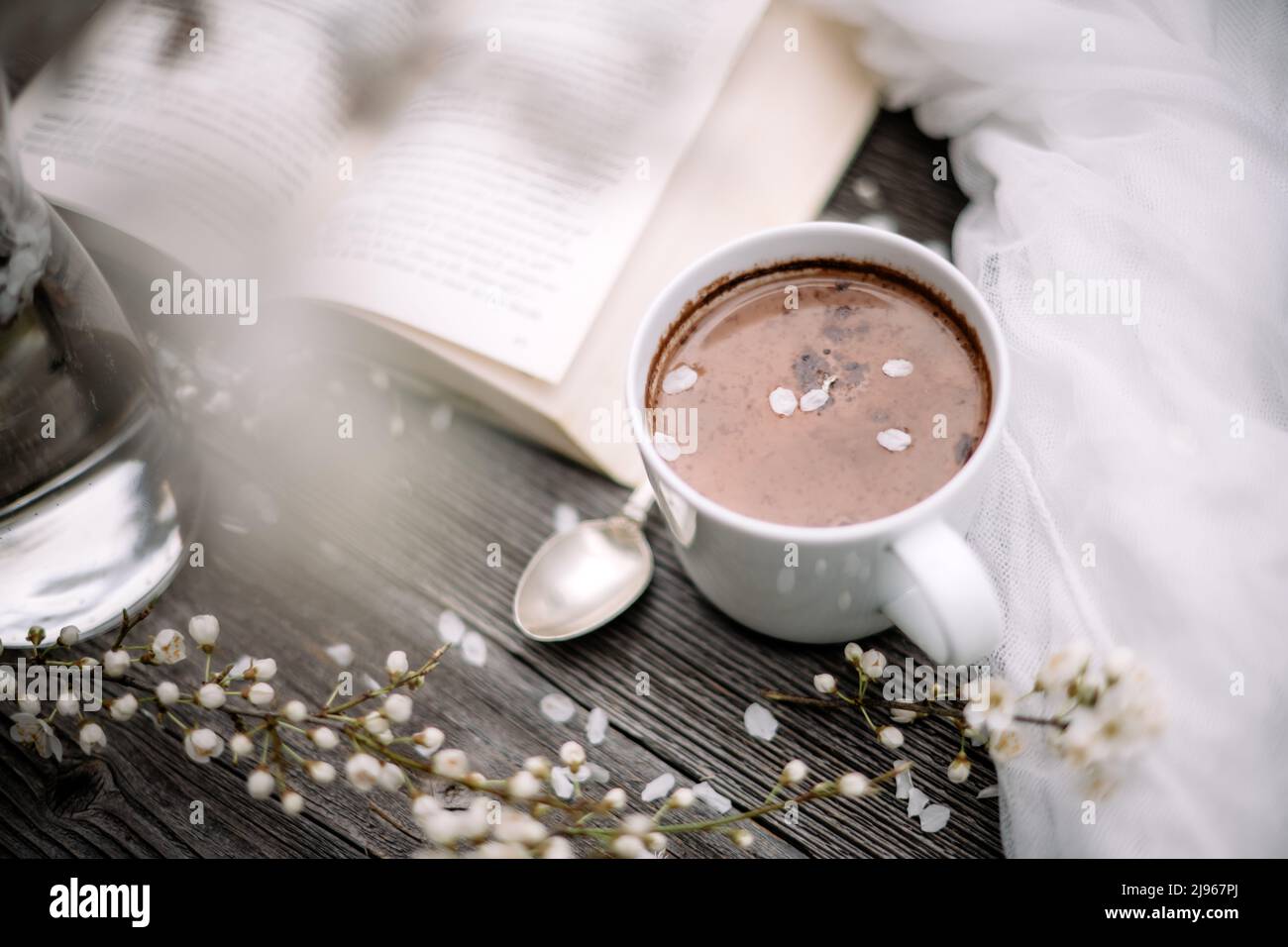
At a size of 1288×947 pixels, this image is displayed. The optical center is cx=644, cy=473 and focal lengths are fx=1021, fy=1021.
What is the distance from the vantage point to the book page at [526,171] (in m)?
0.85

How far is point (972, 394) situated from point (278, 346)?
62 centimetres

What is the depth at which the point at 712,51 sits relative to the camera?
0.93m

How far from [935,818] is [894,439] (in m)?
0.27

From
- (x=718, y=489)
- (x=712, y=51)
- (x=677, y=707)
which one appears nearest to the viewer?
A: (x=718, y=489)

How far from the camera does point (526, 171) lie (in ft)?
2.99

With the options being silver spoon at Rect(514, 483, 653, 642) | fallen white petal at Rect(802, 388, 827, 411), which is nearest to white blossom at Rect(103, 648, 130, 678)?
silver spoon at Rect(514, 483, 653, 642)

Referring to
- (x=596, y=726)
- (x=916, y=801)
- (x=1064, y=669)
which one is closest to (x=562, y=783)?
(x=596, y=726)

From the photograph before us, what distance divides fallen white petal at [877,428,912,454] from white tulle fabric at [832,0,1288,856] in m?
0.12

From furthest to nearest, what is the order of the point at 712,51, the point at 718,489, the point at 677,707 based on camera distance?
the point at 712,51
the point at 677,707
the point at 718,489

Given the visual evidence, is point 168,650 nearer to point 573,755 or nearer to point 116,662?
point 116,662

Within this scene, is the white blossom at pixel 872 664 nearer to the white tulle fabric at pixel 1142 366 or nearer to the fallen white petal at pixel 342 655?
the white tulle fabric at pixel 1142 366
